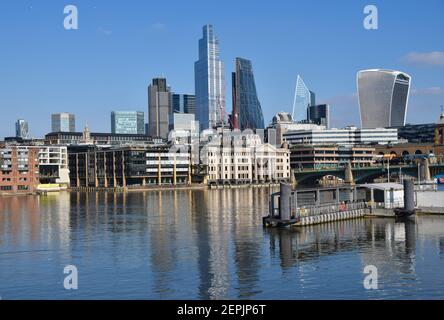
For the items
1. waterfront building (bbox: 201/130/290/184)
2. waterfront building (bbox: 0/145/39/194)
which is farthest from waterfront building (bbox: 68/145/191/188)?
waterfront building (bbox: 0/145/39/194)

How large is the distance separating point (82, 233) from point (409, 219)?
1033 inches

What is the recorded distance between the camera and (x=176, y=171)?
147 metres

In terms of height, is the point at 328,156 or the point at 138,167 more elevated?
the point at 328,156

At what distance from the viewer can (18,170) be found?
133m

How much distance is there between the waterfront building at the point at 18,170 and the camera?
131000mm

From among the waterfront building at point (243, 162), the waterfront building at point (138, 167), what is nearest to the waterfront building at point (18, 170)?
the waterfront building at point (138, 167)

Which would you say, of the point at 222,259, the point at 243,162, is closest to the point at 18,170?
the point at 243,162

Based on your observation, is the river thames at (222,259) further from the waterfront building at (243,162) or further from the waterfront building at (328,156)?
the waterfront building at (328,156)

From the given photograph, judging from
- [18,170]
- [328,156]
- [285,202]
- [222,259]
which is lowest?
[222,259]

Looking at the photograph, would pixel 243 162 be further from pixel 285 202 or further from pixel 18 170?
pixel 285 202

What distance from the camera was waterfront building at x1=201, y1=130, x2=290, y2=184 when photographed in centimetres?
15562

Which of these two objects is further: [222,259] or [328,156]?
[328,156]

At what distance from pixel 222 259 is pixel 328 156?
145 m

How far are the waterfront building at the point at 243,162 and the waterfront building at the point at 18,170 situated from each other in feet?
129
